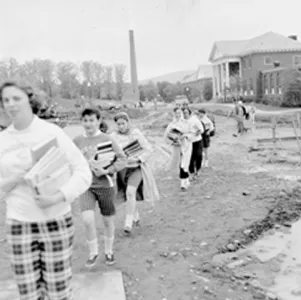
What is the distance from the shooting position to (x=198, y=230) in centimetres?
660

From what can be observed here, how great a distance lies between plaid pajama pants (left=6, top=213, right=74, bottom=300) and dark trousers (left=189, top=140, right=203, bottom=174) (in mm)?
7320

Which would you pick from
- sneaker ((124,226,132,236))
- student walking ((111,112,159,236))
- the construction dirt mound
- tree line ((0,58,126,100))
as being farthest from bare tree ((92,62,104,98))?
sneaker ((124,226,132,236))

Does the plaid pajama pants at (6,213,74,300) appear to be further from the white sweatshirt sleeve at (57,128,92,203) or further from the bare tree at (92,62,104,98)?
the bare tree at (92,62,104,98)

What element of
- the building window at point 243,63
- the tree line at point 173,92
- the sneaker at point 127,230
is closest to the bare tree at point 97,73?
the tree line at point 173,92

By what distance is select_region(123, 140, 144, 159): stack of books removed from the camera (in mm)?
6188

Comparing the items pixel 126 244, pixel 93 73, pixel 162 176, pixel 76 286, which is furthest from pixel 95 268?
pixel 93 73

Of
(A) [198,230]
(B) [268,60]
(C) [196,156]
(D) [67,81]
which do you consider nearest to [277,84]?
(B) [268,60]

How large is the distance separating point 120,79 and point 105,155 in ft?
276

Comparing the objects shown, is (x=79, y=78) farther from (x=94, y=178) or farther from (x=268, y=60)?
(x=94, y=178)

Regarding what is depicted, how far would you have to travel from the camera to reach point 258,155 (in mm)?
14797

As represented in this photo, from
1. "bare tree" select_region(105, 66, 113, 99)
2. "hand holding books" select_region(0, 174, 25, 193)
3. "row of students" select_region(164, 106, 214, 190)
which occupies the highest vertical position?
"bare tree" select_region(105, 66, 113, 99)

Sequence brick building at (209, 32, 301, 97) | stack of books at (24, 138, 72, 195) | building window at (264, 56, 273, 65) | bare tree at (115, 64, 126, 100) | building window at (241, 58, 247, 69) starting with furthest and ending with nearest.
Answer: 1. bare tree at (115, 64, 126, 100)
2. building window at (241, 58, 247, 69)
3. building window at (264, 56, 273, 65)
4. brick building at (209, 32, 301, 97)
5. stack of books at (24, 138, 72, 195)

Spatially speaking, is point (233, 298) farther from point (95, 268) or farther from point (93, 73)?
point (93, 73)

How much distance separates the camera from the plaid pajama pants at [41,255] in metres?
2.76
